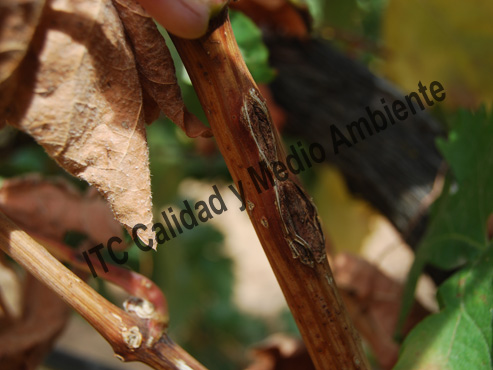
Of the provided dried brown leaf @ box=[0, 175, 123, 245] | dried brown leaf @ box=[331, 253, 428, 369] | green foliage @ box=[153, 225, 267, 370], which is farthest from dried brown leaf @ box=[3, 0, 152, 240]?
green foliage @ box=[153, 225, 267, 370]

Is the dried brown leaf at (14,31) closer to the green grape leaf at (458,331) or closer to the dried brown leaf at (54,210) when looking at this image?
the dried brown leaf at (54,210)

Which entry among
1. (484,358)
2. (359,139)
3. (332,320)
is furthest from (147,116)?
(359,139)

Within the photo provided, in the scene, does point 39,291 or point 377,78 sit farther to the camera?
point 377,78

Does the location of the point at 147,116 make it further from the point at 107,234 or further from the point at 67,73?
the point at 107,234

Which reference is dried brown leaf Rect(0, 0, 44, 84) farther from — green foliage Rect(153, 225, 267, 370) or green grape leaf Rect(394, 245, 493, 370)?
green foliage Rect(153, 225, 267, 370)

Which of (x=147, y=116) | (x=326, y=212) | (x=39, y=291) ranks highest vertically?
(x=147, y=116)

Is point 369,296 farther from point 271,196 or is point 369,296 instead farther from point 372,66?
point 372,66

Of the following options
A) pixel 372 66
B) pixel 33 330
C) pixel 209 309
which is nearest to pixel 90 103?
pixel 33 330

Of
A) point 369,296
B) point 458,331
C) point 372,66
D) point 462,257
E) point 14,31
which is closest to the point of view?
point 14,31
